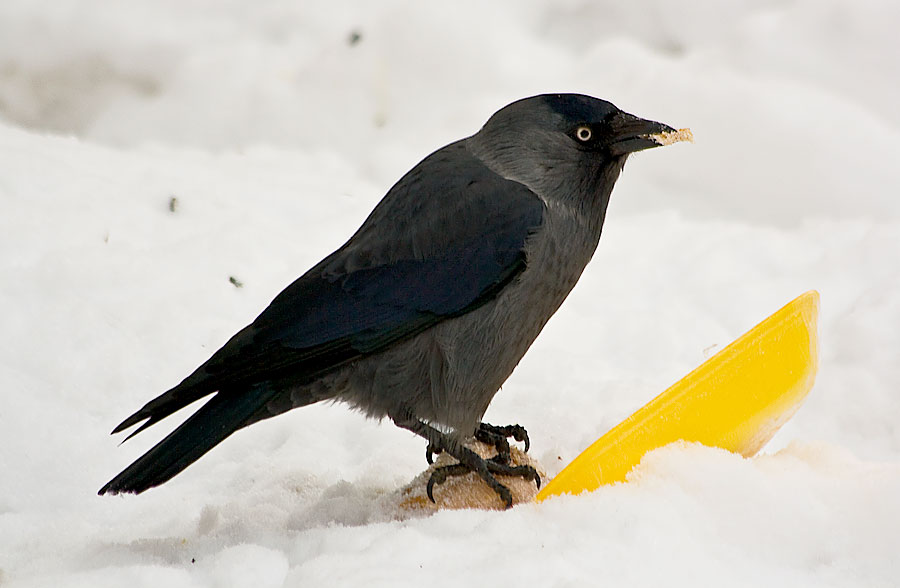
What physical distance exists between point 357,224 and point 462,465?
277cm

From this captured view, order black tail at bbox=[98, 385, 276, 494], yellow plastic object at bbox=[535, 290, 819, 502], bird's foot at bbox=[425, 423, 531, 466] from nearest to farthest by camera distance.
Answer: yellow plastic object at bbox=[535, 290, 819, 502]
black tail at bbox=[98, 385, 276, 494]
bird's foot at bbox=[425, 423, 531, 466]

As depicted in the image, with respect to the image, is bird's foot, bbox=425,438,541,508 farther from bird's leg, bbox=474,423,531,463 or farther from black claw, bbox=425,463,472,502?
bird's leg, bbox=474,423,531,463

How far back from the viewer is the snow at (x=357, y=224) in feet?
8.89

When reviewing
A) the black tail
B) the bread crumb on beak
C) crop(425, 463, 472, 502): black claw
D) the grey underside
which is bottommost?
crop(425, 463, 472, 502): black claw

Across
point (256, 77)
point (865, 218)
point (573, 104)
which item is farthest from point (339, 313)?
point (256, 77)

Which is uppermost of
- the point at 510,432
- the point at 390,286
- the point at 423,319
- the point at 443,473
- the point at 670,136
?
the point at 670,136

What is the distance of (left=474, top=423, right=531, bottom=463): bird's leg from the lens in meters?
3.57

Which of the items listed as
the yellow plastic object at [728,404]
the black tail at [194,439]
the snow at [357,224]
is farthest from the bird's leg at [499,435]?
the black tail at [194,439]

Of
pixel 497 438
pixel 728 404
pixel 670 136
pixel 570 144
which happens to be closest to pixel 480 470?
pixel 497 438

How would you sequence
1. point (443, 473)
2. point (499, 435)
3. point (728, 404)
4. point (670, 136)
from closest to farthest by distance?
point (728, 404) < point (443, 473) < point (670, 136) < point (499, 435)

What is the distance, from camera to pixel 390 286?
3.38 m

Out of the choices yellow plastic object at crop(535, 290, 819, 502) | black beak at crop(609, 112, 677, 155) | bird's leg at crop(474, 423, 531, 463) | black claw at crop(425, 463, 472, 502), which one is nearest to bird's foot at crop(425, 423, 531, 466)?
bird's leg at crop(474, 423, 531, 463)

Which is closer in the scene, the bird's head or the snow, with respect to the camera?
the snow

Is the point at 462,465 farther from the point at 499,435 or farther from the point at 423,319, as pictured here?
the point at 423,319
